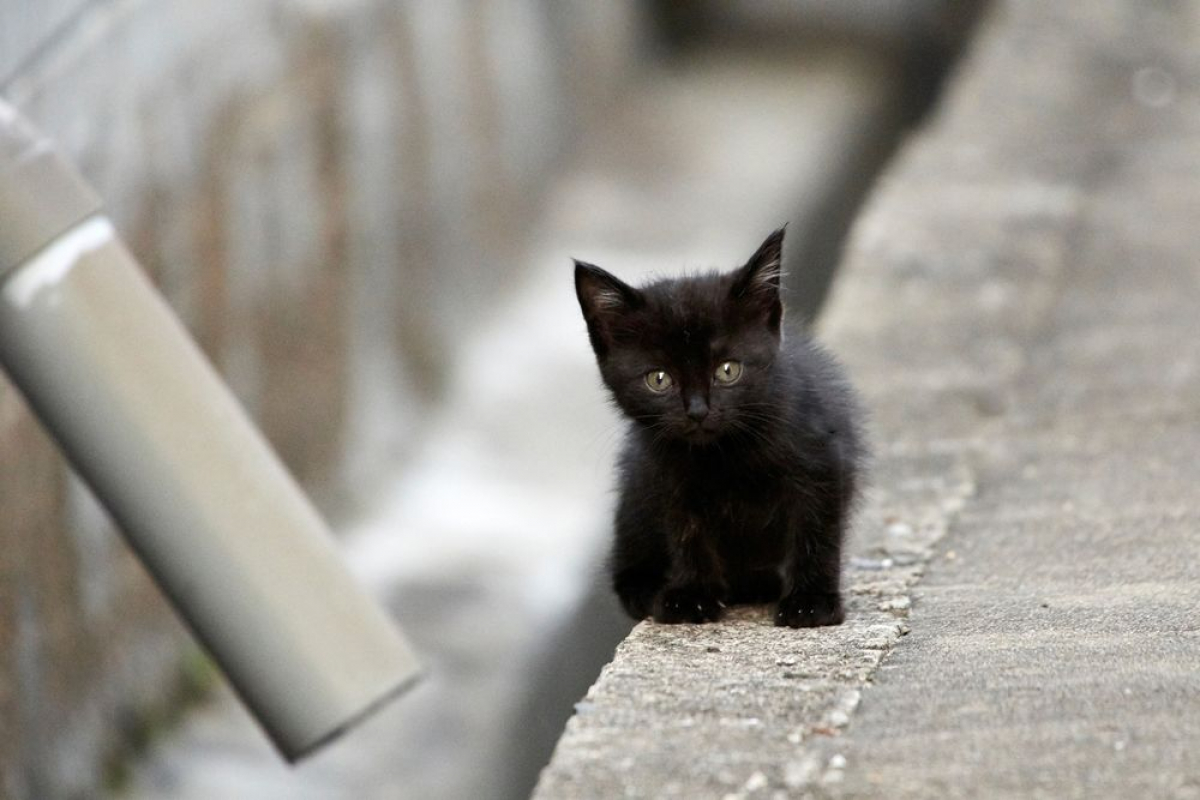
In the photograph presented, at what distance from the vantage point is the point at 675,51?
42.8ft

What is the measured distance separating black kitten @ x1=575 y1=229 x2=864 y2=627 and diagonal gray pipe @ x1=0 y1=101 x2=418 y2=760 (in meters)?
1.06

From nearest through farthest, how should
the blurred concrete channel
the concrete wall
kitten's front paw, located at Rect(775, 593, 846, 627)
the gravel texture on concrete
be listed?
the gravel texture on concrete, kitten's front paw, located at Rect(775, 593, 846, 627), the concrete wall, the blurred concrete channel

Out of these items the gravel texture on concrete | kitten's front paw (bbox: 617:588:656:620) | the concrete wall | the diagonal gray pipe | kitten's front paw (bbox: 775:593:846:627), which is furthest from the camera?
the concrete wall

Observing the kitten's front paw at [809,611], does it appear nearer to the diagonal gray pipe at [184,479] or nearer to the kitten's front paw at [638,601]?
the kitten's front paw at [638,601]

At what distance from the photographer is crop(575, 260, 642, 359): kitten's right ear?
10.1 ft

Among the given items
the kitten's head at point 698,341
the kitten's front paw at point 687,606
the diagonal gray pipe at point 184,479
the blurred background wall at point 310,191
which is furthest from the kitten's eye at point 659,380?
the blurred background wall at point 310,191

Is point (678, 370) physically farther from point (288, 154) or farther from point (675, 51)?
point (675, 51)

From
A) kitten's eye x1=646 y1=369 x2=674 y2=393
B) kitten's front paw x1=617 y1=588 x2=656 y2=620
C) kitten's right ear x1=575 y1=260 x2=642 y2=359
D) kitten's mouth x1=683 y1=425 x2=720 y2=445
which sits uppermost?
kitten's right ear x1=575 y1=260 x2=642 y2=359

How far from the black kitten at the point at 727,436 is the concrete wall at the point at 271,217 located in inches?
126

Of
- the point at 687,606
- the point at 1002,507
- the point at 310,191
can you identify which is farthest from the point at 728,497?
the point at 310,191

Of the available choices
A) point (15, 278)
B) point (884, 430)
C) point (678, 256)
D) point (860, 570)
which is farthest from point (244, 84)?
point (15, 278)

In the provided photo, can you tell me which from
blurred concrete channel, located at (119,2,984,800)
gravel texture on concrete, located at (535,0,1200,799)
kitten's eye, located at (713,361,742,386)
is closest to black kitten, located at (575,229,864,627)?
kitten's eye, located at (713,361,742,386)

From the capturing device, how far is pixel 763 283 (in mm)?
3074

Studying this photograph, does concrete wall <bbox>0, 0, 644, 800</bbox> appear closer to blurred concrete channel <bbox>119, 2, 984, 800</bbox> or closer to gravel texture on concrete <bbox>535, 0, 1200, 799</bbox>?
blurred concrete channel <bbox>119, 2, 984, 800</bbox>
